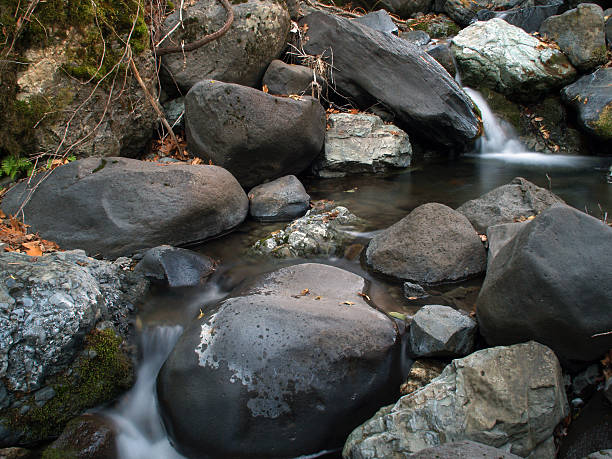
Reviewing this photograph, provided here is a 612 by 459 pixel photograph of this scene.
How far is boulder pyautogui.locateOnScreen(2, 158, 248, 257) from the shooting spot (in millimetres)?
4469

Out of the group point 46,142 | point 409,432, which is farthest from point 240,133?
point 409,432

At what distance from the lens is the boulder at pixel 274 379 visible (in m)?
2.71

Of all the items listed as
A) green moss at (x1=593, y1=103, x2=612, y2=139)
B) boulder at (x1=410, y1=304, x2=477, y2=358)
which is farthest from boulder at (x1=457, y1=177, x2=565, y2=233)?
green moss at (x1=593, y1=103, x2=612, y2=139)

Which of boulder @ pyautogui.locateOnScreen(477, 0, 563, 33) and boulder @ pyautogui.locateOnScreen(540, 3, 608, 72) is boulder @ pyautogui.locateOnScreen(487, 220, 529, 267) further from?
boulder @ pyautogui.locateOnScreen(477, 0, 563, 33)

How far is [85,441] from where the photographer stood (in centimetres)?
266

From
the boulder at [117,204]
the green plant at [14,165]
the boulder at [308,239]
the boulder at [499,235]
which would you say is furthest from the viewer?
the green plant at [14,165]

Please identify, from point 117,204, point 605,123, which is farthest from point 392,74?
point 117,204

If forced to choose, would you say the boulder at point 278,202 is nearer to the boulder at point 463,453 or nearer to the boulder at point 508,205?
the boulder at point 508,205

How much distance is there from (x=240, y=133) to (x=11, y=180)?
9.67 ft

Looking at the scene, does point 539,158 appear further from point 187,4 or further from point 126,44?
point 126,44

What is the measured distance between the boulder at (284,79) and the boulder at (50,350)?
5.31 metres

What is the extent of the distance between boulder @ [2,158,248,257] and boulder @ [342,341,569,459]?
3035mm

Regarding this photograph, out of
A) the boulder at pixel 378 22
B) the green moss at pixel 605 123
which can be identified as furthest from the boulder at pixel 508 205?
the boulder at pixel 378 22

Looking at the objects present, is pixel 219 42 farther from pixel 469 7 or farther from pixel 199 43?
pixel 469 7
